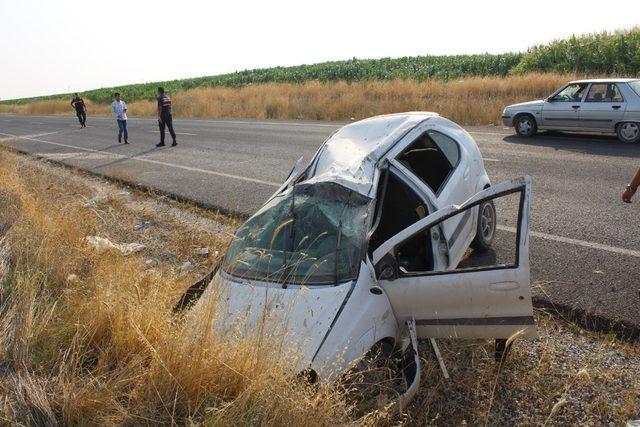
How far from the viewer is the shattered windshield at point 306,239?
398cm

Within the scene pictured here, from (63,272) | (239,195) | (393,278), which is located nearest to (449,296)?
(393,278)

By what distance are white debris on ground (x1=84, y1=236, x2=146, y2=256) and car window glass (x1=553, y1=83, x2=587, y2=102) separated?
1080 centimetres

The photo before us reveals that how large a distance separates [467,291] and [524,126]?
38.5 ft

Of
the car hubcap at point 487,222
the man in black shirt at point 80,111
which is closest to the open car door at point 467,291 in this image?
the car hubcap at point 487,222

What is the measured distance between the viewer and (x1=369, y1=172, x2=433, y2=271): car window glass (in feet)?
15.4

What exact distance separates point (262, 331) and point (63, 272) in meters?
3.04

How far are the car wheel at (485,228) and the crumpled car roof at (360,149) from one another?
47.4 inches

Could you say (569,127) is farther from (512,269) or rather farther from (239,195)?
(512,269)

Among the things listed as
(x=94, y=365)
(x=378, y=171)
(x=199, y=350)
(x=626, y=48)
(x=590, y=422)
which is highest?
(x=626, y=48)

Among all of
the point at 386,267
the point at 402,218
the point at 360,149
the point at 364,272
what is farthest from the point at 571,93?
the point at 364,272

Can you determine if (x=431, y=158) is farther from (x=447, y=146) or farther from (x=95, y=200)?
(x=95, y=200)

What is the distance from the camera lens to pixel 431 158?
19.6 feet

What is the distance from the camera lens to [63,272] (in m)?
5.46

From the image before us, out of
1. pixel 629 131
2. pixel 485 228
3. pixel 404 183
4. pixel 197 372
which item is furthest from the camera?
pixel 629 131
